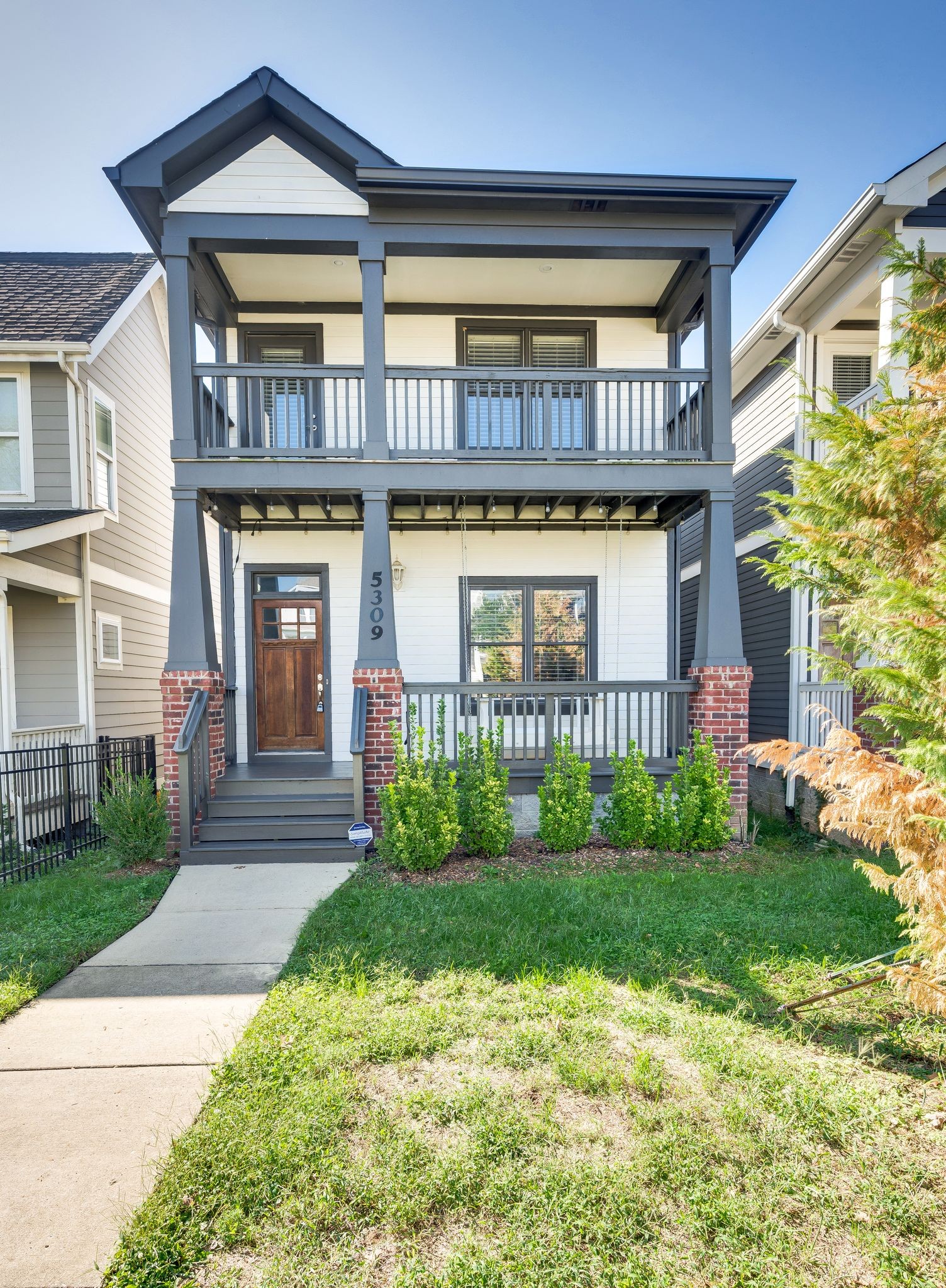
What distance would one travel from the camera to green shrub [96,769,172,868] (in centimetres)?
650

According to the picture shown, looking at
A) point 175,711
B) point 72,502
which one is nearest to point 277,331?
point 72,502

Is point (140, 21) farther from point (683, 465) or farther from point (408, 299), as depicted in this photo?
point (683, 465)

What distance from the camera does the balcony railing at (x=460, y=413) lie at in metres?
7.34

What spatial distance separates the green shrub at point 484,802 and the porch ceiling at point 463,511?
3.20m

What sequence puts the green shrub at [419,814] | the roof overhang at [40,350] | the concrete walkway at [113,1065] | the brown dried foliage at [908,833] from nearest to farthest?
the concrete walkway at [113,1065], the brown dried foliage at [908,833], the green shrub at [419,814], the roof overhang at [40,350]

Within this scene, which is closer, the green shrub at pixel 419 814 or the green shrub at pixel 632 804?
the green shrub at pixel 419 814

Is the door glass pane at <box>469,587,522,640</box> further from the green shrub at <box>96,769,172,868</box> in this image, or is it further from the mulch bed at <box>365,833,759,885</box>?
the green shrub at <box>96,769,172,868</box>

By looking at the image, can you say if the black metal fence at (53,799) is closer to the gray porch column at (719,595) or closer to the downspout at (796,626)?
the gray porch column at (719,595)

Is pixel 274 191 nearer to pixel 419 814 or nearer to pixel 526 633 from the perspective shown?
pixel 526 633

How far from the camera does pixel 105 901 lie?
18.2 feet

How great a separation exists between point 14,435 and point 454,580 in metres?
6.32

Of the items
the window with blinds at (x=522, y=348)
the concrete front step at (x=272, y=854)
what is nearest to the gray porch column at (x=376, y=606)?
the concrete front step at (x=272, y=854)

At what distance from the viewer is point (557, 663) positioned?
→ 905 cm

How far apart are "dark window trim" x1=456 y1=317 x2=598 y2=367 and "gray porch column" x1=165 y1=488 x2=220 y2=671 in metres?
4.20
